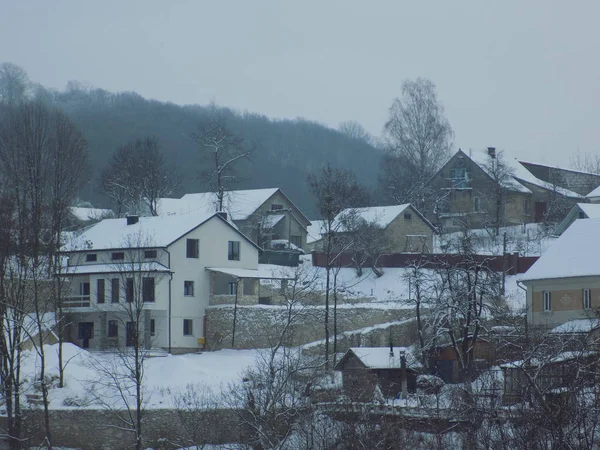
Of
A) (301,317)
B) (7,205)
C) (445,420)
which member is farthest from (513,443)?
(7,205)

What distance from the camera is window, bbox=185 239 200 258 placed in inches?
2148

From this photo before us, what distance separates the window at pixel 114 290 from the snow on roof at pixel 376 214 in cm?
Result: 1962

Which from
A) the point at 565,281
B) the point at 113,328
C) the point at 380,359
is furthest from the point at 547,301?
the point at 113,328

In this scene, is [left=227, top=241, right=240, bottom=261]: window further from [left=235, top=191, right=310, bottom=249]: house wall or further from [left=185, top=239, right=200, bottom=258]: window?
[left=235, top=191, right=310, bottom=249]: house wall

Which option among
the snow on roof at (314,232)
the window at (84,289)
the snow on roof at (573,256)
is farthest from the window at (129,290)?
the snow on roof at (314,232)

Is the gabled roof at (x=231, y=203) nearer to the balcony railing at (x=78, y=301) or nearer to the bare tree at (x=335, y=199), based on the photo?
the bare tree at (x=335, y=199)

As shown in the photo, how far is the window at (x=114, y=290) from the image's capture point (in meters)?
52.0

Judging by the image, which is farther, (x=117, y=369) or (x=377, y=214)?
(x=377, y=214)

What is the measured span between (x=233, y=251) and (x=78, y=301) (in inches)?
341

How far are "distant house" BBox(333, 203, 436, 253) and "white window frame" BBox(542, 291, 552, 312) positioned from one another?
2098cm

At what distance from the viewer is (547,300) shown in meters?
48.4

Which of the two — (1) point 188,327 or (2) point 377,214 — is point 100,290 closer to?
(1) point 188,327

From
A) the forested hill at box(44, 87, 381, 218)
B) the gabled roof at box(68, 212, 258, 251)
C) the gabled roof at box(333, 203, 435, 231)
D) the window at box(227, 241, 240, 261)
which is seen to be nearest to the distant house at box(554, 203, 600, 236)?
the gabled roof at box(333, 203, 435, 231)

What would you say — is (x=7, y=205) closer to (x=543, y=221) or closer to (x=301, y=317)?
(x=301, y=317)
